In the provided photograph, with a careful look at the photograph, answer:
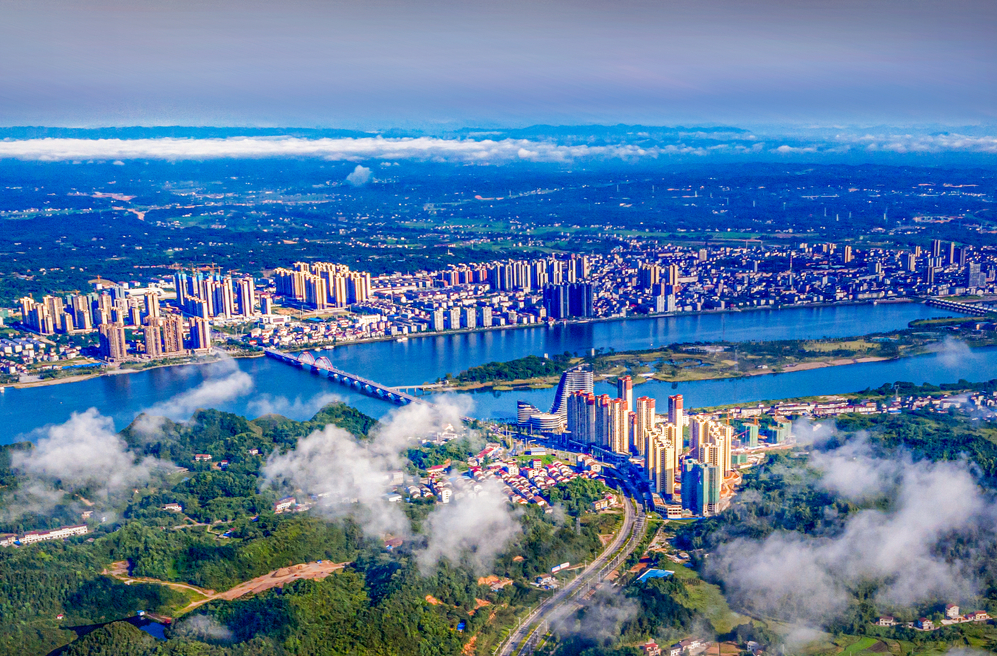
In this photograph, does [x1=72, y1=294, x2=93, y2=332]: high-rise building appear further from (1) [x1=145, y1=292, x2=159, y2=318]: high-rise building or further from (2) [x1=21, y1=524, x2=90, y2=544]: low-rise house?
(2) [x1=21, y1=524, x2=90, y2=544]: low-rise house

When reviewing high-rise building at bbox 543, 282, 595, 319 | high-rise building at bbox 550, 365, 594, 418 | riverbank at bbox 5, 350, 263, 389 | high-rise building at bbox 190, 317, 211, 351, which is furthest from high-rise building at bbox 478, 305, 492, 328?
high-rise building at bbox 550, 365, 594, 418

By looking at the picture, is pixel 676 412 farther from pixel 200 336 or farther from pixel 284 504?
pixel 200 336

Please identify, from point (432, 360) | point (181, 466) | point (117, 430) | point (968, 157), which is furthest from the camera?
point (968, 157)

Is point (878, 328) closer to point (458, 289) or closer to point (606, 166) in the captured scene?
point (458, 289)

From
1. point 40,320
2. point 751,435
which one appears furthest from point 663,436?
point 40,320

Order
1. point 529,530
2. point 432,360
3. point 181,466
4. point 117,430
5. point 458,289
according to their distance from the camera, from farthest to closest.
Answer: point 458,289 < point 432,360 < point 117,430 < point 181,466 < point 529,530

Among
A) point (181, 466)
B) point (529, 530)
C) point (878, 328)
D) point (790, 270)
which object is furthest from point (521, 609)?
point (790, 270)

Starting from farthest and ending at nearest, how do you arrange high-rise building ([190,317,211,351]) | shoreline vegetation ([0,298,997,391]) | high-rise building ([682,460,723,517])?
high-rise building ([190,317,211,351]) → shoreline vegetation ([0,298,997,391]) → high-rise building ([682,460,723,517])
